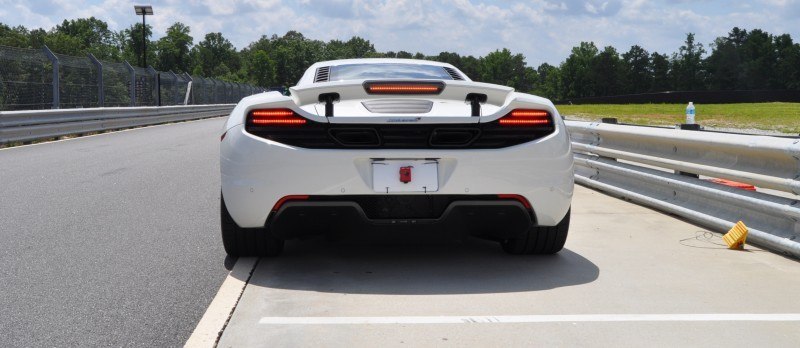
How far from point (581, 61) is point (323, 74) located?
168 metres

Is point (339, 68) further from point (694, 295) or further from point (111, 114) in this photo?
point (111, 114)

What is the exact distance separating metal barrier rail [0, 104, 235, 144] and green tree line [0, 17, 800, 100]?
86793 mm

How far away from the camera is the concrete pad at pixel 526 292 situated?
3.71m

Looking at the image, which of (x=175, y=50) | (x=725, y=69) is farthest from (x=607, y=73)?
(x=175, y=50)

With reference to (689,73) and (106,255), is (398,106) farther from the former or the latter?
(689,73)

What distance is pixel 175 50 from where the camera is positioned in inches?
5448

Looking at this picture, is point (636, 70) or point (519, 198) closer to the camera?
point (519, 198)

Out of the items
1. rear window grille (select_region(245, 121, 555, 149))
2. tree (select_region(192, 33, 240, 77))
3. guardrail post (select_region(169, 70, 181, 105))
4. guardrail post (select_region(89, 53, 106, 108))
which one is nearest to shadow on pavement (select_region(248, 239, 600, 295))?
rear window grille (select_region(245, 121, 555, 149))

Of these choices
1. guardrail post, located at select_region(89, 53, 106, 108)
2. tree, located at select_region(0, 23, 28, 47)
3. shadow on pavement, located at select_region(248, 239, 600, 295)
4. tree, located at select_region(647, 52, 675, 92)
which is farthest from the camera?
tree, located at select_region(647, 52, 675, 92)

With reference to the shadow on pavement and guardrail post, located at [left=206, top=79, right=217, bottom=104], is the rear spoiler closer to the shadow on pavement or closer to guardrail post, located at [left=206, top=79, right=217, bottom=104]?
the shadow on pavement

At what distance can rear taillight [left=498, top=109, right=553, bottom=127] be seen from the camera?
4809mm

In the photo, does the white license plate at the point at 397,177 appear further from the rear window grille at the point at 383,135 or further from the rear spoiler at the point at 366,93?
the rear spoiler at the point at 366,93

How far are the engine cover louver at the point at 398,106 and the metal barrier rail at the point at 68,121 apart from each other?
12838mm

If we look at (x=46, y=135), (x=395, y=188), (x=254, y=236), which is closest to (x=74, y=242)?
(x=254, y=236)
